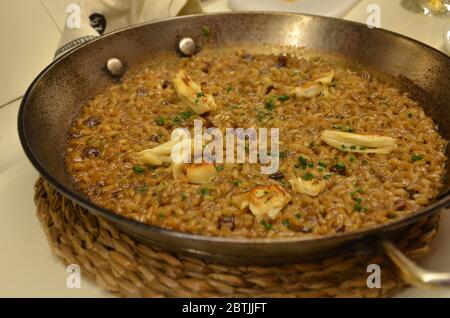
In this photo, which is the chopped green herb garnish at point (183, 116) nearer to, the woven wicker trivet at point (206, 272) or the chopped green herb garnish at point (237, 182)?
the chopped green herb garnish at point (237, 182)

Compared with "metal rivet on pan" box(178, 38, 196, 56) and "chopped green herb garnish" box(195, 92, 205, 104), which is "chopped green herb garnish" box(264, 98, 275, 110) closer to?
"chopped green herb garnish" box(195, 92, 205, 104)

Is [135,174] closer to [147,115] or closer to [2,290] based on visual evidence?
[147,115]

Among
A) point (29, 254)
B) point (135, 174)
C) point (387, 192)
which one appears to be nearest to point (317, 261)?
point (387, 192)

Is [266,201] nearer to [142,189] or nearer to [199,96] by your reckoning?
[142,189]

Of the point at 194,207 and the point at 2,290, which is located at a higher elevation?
the point at 194,207

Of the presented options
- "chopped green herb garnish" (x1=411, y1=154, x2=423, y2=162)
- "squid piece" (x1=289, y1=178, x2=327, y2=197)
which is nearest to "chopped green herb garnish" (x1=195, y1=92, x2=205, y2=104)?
"squid piece" (x1=289, y1=178, x2=327, y2=197)

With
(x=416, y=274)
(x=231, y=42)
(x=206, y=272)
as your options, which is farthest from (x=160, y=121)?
(x=416, y=274)
